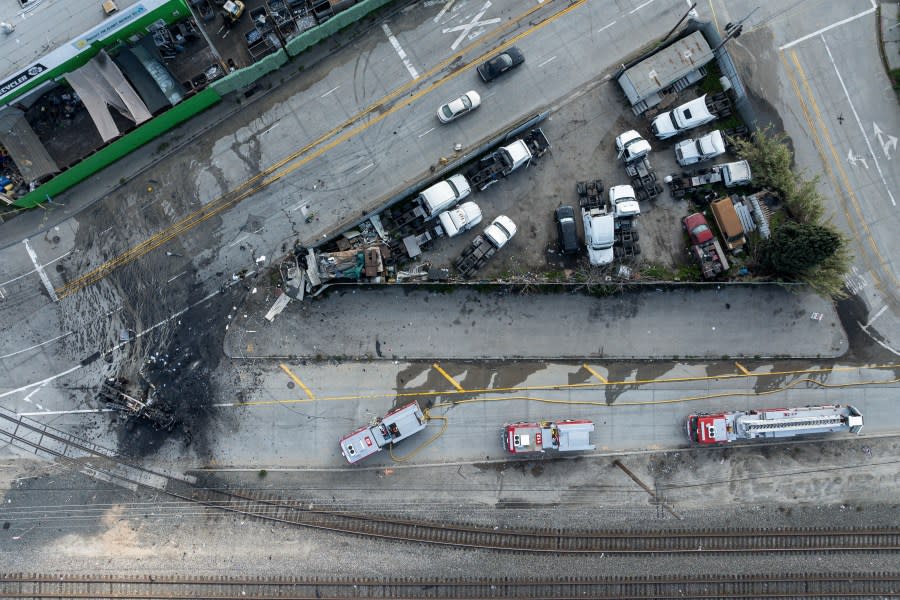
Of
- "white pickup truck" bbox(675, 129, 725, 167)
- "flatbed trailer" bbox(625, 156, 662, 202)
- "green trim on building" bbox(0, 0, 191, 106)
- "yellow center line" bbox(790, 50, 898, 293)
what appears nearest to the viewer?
"green trim on building" bbox(0, 0, 191, 106)

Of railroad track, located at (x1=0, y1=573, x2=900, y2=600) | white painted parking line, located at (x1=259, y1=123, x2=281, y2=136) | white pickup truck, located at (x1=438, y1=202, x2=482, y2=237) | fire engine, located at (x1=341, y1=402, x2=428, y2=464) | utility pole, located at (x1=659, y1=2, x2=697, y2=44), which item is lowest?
railroad track, located at (x1=0, y1=573, x2=900, y2=600)

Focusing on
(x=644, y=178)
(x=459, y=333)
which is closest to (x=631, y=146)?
(x=644, y=178)

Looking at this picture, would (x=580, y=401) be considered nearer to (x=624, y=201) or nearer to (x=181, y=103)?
(x=624, y=201)

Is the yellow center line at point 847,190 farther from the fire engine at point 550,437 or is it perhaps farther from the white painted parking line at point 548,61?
the fire engine at point 550,437

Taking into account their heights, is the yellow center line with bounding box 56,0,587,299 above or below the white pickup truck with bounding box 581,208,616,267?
above

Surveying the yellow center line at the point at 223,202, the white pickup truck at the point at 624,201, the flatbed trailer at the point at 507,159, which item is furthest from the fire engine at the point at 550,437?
the yellow center line at the point at 223,202

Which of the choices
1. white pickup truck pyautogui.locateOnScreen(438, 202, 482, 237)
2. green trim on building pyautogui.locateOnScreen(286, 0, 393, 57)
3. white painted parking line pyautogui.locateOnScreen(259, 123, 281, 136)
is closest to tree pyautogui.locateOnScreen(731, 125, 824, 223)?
white pickup truck pyautogui.locateOnScreen(438, 202, 482, 237)

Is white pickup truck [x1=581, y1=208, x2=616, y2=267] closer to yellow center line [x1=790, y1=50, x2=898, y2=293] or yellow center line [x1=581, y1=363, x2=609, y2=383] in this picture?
yellow center line [x1=581, y1=363, x2=609, y2=383]
